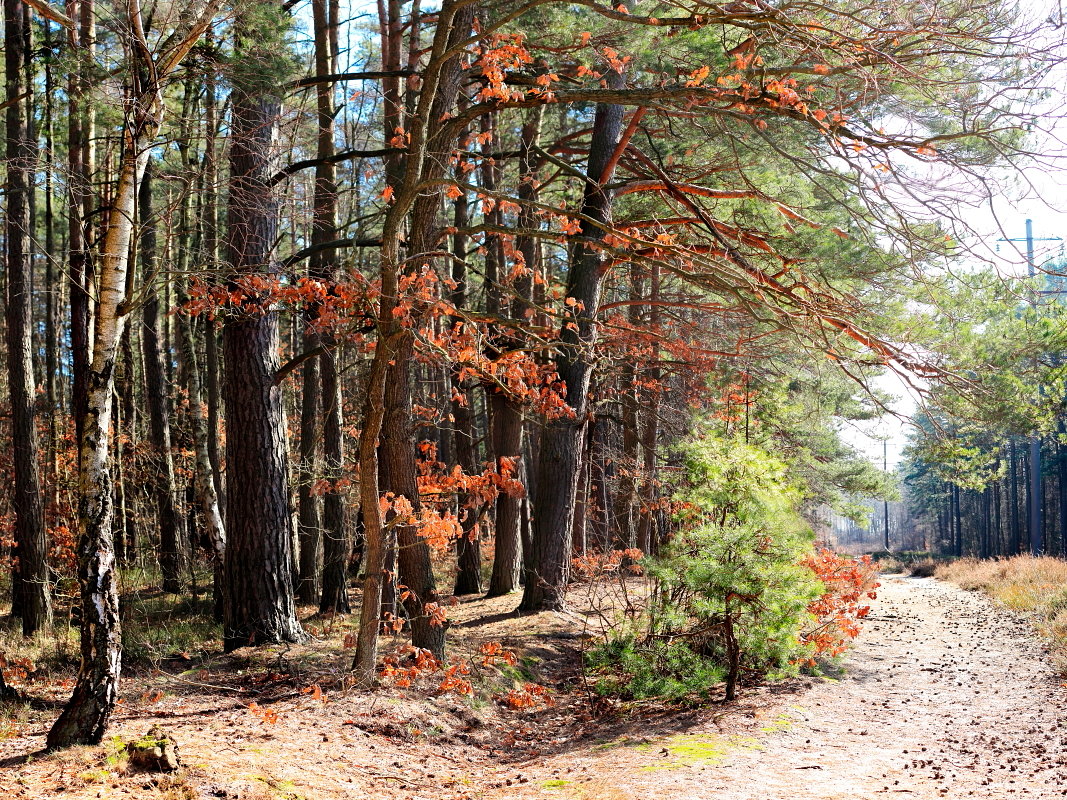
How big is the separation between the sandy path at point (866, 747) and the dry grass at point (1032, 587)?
1.63 metres

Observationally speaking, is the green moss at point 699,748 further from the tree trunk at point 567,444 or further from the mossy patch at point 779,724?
the tree trunk at point 567,444

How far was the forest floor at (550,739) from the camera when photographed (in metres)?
5.04

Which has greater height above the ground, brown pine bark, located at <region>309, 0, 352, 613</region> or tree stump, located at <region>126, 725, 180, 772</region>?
brown pine bark, located at <region>309, 0, 352, 613</region>

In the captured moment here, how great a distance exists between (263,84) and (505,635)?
6667mm

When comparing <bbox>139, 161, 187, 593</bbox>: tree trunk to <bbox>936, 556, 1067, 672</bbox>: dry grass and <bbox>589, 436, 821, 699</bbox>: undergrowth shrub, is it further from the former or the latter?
<bbox>936, 556, 1067, 672</bbox>: dry grass

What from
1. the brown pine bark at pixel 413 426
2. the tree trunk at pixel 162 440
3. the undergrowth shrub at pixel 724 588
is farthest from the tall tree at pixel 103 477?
the tree trunk at pixel 162 440

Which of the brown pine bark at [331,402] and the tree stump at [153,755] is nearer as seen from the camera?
the tree stump at [153,755]

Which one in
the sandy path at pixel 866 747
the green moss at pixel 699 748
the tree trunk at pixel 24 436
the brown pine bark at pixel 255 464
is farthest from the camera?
the tree trunk at pixel 24 436

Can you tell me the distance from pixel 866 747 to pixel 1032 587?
1247 cm

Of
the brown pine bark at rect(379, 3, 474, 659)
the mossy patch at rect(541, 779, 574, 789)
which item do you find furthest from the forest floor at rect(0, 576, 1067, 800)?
the brown pine bark at rect(379, 3, 474, 659)

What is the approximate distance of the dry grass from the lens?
38.5 feet

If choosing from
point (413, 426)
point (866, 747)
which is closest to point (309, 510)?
point (413, 426)

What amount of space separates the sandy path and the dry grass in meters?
1.63

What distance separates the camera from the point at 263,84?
26.8 ft
